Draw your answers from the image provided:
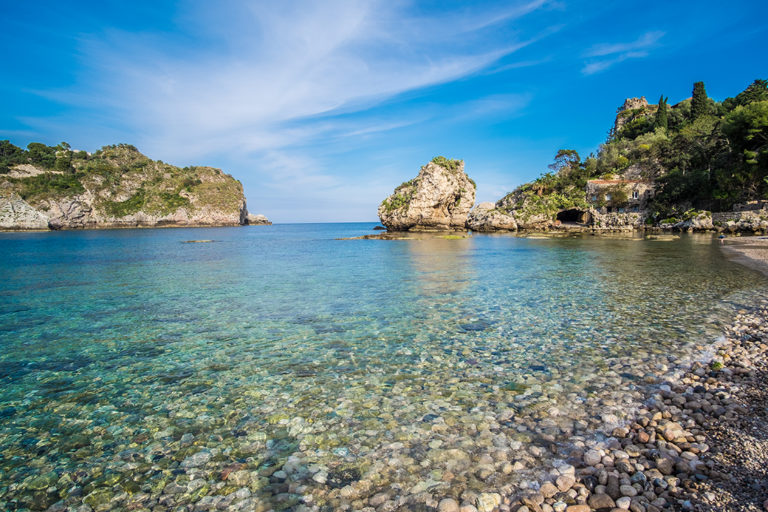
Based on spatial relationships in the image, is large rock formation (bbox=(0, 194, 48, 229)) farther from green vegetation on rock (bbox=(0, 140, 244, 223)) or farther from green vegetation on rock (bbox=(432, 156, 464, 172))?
green vegetation on rock (bbox=(432, 156, 464, 172))

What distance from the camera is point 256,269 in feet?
93.9

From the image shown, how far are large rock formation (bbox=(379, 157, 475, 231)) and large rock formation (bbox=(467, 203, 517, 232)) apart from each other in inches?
300

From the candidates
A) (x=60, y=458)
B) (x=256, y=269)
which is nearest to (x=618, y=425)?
(x=60, y=458)

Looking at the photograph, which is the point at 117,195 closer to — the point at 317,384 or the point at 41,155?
the point at 41,155

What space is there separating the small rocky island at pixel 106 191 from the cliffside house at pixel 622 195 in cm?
15359

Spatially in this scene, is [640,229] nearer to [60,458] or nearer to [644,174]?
[644,174]

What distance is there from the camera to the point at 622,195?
8181 centimetres

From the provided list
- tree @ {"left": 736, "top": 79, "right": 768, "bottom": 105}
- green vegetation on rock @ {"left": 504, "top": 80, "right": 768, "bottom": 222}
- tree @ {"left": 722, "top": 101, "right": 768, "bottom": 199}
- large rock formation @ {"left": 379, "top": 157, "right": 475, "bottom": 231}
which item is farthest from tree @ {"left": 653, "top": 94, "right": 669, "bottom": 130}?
large rock formation @ {"left": 379, "top": 157, "right": 475, "bottom": 231}

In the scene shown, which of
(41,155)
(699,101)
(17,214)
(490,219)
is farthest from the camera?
(41,155)

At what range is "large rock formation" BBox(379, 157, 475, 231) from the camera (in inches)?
3152

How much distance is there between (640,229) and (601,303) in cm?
7729

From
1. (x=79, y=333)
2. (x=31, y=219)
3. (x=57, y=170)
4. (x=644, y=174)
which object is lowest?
(x=79, y=333)

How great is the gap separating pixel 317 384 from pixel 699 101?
142086 mm

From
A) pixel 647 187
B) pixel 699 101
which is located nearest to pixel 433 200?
pixel 647 187
